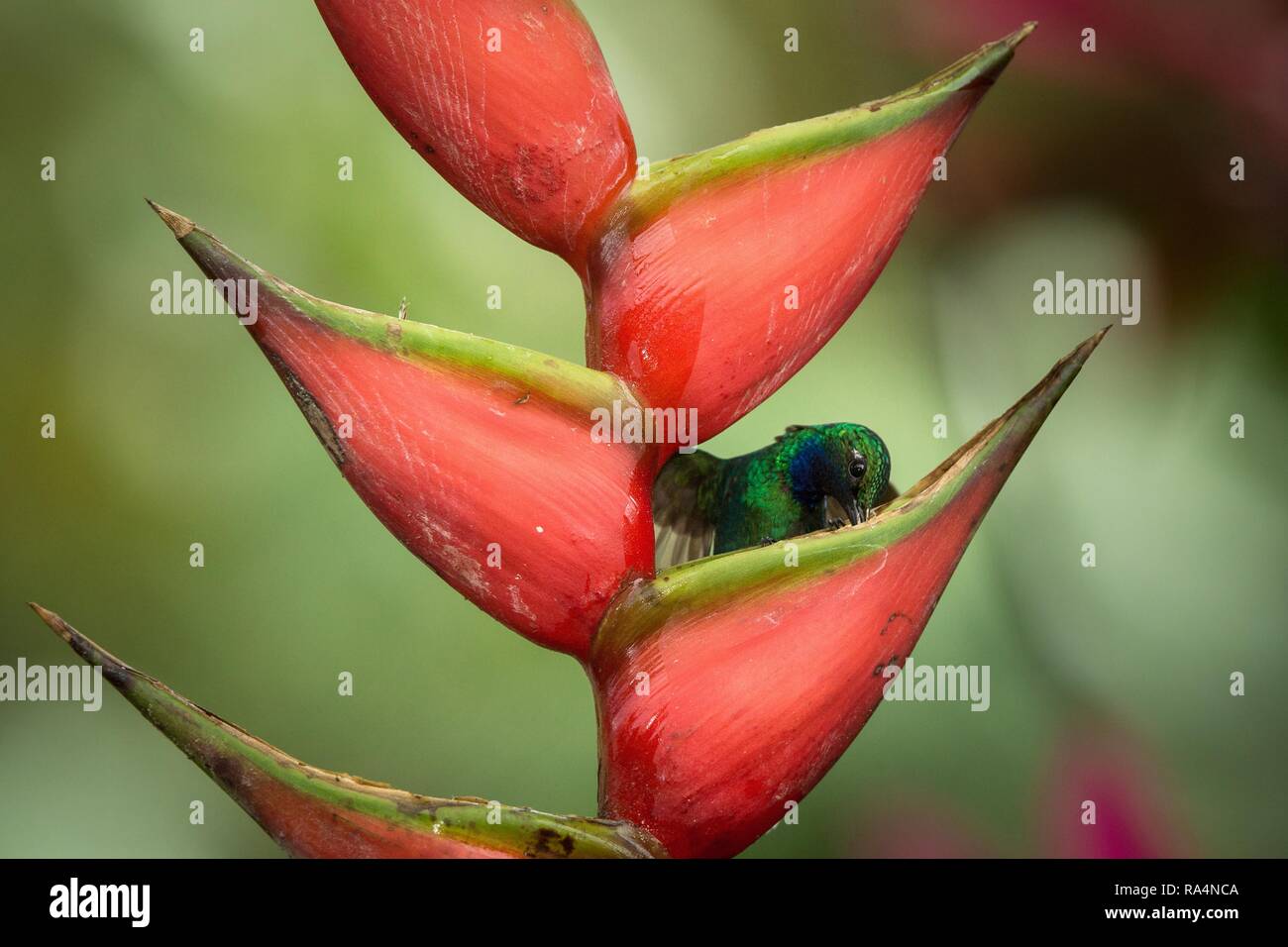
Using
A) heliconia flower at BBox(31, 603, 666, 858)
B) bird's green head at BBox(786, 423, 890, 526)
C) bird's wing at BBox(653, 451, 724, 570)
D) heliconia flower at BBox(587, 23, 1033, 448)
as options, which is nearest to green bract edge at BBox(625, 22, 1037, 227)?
heliconia flower at BBox(587, 23, 1033, 448)

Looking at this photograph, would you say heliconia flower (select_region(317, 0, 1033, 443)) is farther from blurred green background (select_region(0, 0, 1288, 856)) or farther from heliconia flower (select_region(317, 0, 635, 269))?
blurred green background (select_region(0, 0, 1288, 856))

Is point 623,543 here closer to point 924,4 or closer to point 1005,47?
point 1005,47

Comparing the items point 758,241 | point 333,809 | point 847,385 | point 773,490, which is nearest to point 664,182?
point 758,241

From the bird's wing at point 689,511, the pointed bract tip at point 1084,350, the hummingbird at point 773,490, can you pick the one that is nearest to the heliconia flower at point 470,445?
the pointed bract tip at point 1084,350

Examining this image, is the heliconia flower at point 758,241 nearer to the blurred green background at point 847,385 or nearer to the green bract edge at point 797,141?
the green bract edge at point 797,141

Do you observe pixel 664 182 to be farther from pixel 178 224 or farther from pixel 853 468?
pixel 853 468

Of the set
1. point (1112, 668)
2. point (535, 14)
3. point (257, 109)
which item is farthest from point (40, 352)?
point (1112, 668)

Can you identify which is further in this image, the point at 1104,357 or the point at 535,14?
the point at 1104,357
